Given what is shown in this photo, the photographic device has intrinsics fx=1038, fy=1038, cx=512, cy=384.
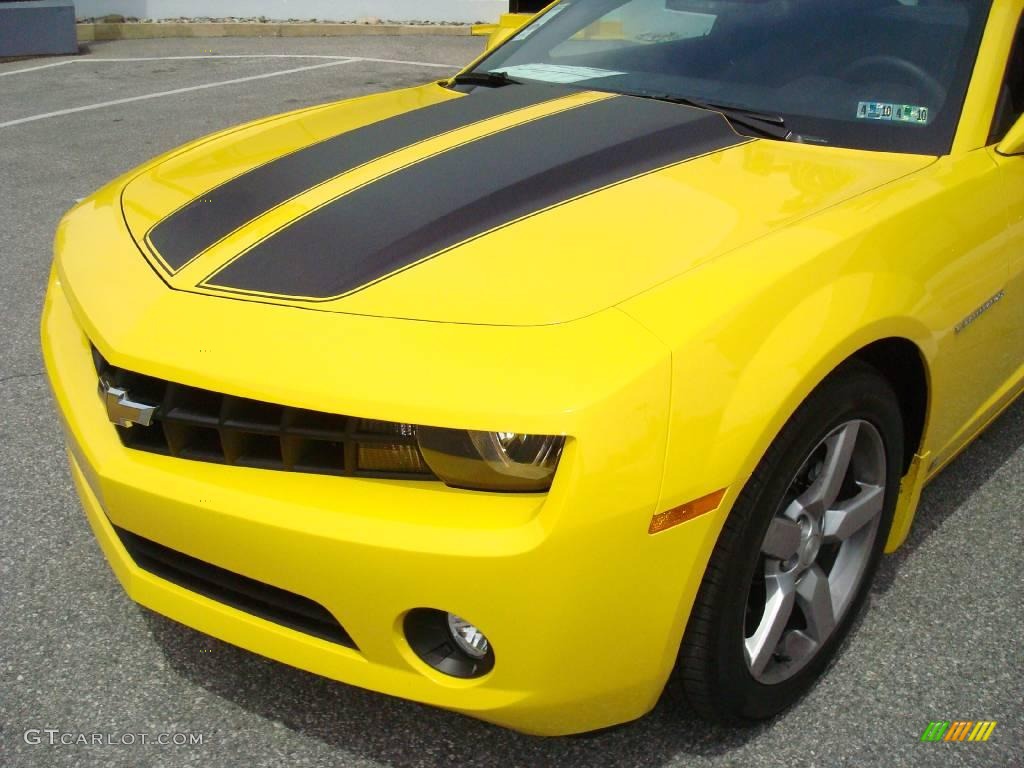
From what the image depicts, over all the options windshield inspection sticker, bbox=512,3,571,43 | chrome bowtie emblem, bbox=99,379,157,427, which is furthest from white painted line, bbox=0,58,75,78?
chrome bowtie emblem, bbox=99,379,157,427

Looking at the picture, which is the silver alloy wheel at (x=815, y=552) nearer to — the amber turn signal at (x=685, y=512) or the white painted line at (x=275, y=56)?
the amber turn signal at (x=685, y=512)

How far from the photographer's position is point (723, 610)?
1706mm

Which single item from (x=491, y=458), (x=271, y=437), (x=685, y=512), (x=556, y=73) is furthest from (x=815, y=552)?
(x=556, y=73)

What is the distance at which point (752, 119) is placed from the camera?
8.01ft

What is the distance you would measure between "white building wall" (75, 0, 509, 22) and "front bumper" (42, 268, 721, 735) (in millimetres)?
12093

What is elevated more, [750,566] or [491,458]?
[491,458]

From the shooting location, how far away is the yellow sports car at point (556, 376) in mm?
1539

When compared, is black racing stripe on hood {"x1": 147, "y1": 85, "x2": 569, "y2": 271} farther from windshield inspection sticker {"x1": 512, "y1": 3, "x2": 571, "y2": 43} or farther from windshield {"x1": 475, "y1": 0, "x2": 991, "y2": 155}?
windshield inspection sticker {"x1": 512, "y1": 3, "x2": 571, "y2": 43}

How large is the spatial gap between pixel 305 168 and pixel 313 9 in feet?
39.3

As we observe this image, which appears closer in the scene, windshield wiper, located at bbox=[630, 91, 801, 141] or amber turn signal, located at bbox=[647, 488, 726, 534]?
amber turn signal, located at bbox=[647, 488, 726, 534]

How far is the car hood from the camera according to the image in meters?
1.76

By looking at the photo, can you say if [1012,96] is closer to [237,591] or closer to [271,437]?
[271,437]

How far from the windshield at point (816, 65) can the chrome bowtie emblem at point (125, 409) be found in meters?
1.48

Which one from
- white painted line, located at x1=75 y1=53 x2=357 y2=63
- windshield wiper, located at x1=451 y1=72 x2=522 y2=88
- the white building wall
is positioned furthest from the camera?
the white building wall
